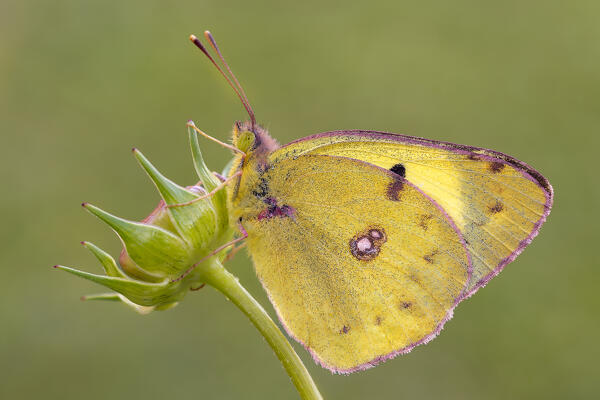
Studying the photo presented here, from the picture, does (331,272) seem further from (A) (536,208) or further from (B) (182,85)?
(B) (182,85)

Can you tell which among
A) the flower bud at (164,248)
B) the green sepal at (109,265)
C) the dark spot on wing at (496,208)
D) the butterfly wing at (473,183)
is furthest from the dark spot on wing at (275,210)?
the dark spot on wing at (496,208)

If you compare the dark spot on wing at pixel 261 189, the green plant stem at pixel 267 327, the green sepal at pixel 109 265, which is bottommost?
the green plant stem at pixel 267 327

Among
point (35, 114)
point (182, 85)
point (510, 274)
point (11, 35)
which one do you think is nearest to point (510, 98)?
point (510, 274)

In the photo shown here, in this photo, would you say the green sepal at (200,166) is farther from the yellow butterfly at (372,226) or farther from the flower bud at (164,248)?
the yellow butterfly at (372,226)

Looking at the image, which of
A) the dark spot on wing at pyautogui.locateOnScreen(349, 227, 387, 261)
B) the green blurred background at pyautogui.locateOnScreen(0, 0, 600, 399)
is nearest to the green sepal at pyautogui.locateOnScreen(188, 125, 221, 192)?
the dark spot on wing at pyautogui.locateOnScreen(349, 227, 387, 261)

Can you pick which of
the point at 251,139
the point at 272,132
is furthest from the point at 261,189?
the point at 272,132

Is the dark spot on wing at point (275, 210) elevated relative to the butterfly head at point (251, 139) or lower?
lower

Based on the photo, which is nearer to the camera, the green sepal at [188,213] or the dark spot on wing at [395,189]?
the green sepal at [188,213]
